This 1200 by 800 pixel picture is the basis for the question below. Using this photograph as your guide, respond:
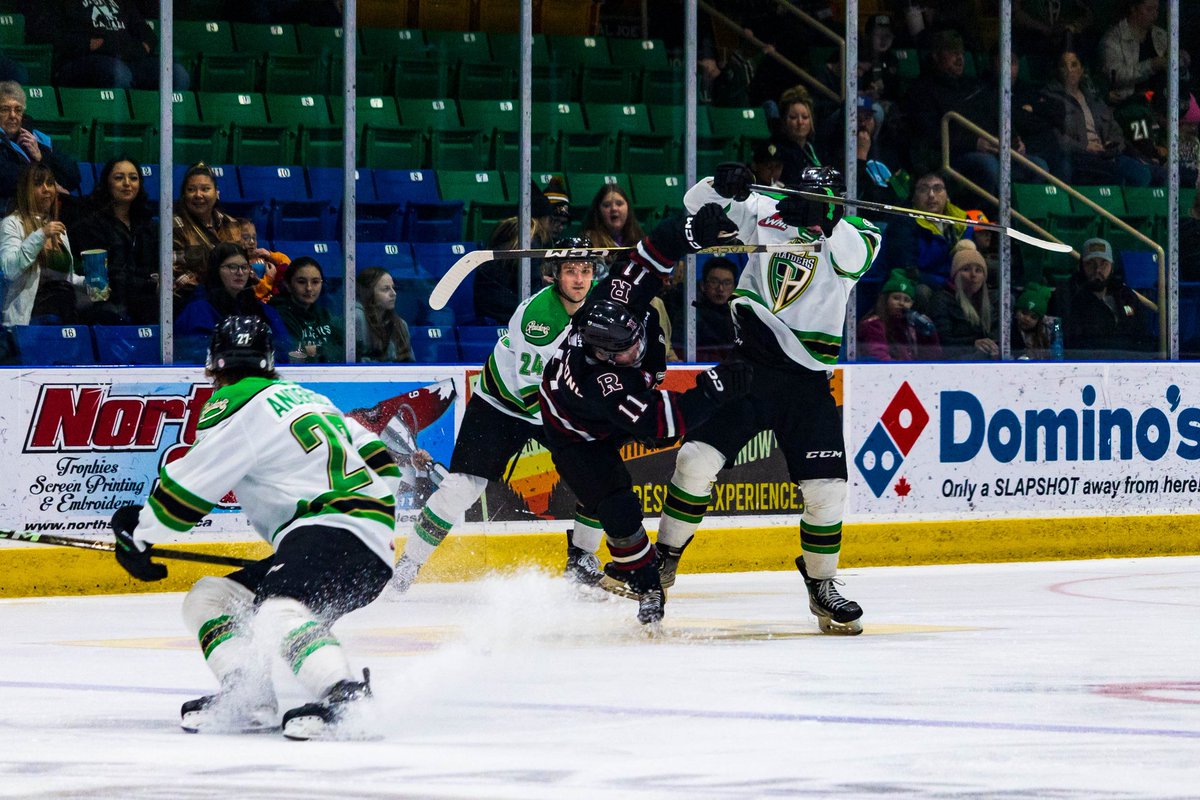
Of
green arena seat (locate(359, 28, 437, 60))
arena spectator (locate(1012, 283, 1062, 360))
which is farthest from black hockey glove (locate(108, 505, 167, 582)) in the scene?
arena spectator (locate(1012, 283, 1062, 360))

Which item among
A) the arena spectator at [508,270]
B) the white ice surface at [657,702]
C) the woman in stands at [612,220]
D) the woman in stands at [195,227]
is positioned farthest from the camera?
the woman in stands at [612,220]

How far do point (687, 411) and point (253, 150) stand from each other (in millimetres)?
3118

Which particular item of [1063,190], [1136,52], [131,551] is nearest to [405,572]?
[131,551]

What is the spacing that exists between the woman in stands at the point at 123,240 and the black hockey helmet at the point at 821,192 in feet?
9.25

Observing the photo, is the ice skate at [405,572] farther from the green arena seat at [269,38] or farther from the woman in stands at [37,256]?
the green arena seat at [269,38]

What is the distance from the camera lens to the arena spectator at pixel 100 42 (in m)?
8.06

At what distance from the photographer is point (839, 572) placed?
890 cm

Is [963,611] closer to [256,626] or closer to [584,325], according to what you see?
[584,325]

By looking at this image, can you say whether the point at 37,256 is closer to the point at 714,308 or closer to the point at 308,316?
the point at 308,316

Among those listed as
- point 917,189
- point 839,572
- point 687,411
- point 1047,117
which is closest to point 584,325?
point 687,411

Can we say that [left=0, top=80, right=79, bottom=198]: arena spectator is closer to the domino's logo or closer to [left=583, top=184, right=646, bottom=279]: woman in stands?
[left=583, top=184, right=646, bottom=279]: woman in stands

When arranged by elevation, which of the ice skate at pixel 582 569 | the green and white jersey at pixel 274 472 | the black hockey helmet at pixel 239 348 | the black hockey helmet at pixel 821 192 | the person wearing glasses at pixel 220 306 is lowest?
the ice skate at pixel 582 569

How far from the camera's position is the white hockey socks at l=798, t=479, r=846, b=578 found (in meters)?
6.57

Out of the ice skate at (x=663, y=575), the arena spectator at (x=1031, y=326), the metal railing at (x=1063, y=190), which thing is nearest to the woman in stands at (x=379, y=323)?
the ice skate at (x=663, y=575)
